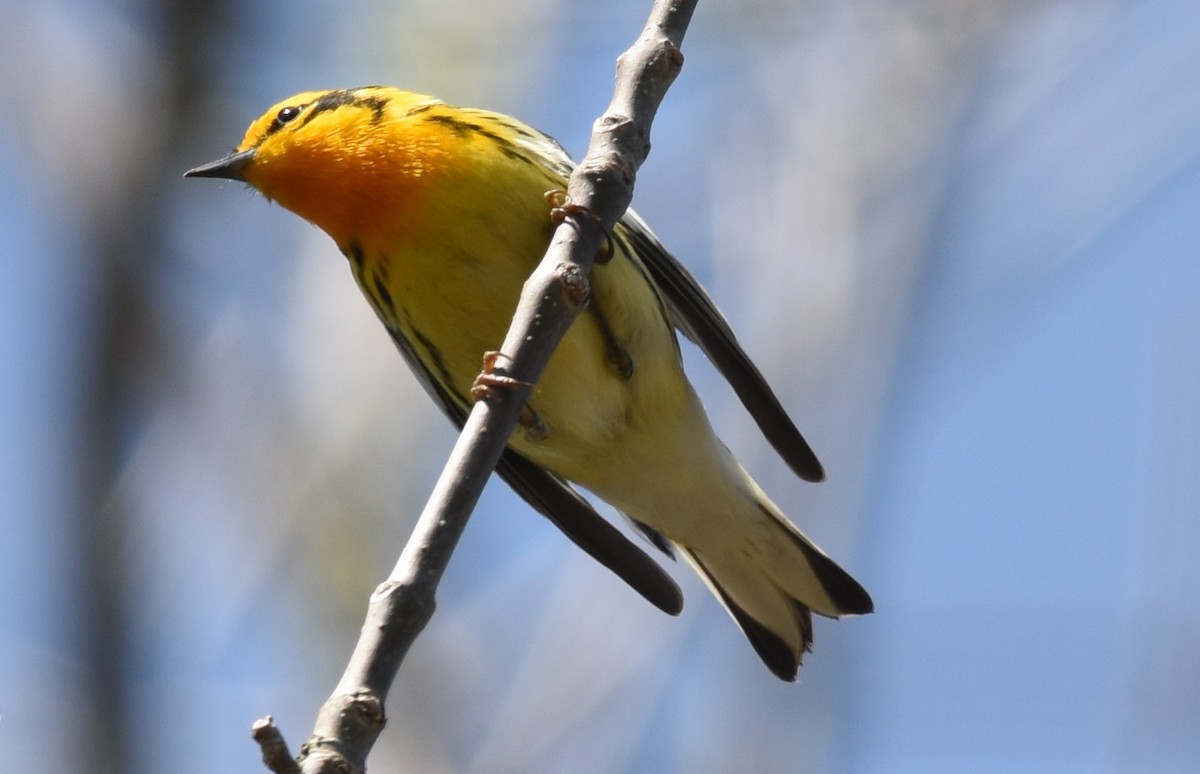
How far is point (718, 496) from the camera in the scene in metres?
Result: 4.43

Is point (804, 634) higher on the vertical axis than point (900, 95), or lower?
lower

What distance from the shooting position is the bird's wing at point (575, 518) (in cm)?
430

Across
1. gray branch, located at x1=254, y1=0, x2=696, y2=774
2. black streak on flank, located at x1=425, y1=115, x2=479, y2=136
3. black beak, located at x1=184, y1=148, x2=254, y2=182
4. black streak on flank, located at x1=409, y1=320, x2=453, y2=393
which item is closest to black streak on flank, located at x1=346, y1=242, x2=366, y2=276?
black streak on flank, located at x1=409, y1=320, x2=453, y2=393

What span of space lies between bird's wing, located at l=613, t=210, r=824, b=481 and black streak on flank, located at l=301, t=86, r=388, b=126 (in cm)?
87

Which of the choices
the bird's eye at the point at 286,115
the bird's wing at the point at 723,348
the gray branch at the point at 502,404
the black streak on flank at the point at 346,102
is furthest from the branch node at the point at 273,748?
the bird's eye at the point at 286,115

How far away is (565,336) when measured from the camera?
153 inches

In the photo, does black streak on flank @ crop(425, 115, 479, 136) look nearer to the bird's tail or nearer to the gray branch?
the gray branch

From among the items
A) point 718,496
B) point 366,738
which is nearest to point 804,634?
point 718,496

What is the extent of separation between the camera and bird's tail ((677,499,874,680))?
441cm

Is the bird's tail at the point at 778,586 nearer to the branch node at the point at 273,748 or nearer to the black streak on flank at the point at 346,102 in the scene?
the black streak on flank at the point at 346,102

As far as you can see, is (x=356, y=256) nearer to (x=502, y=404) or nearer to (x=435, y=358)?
(x=435, y=358)

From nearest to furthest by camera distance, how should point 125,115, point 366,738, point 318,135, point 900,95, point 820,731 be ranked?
point 366,738, point 125,115, point 318,135, point 820,731, point 900,95

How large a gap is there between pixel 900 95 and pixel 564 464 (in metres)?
3.37

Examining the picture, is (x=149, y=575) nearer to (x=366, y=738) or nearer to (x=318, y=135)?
(x=318, y=135)
